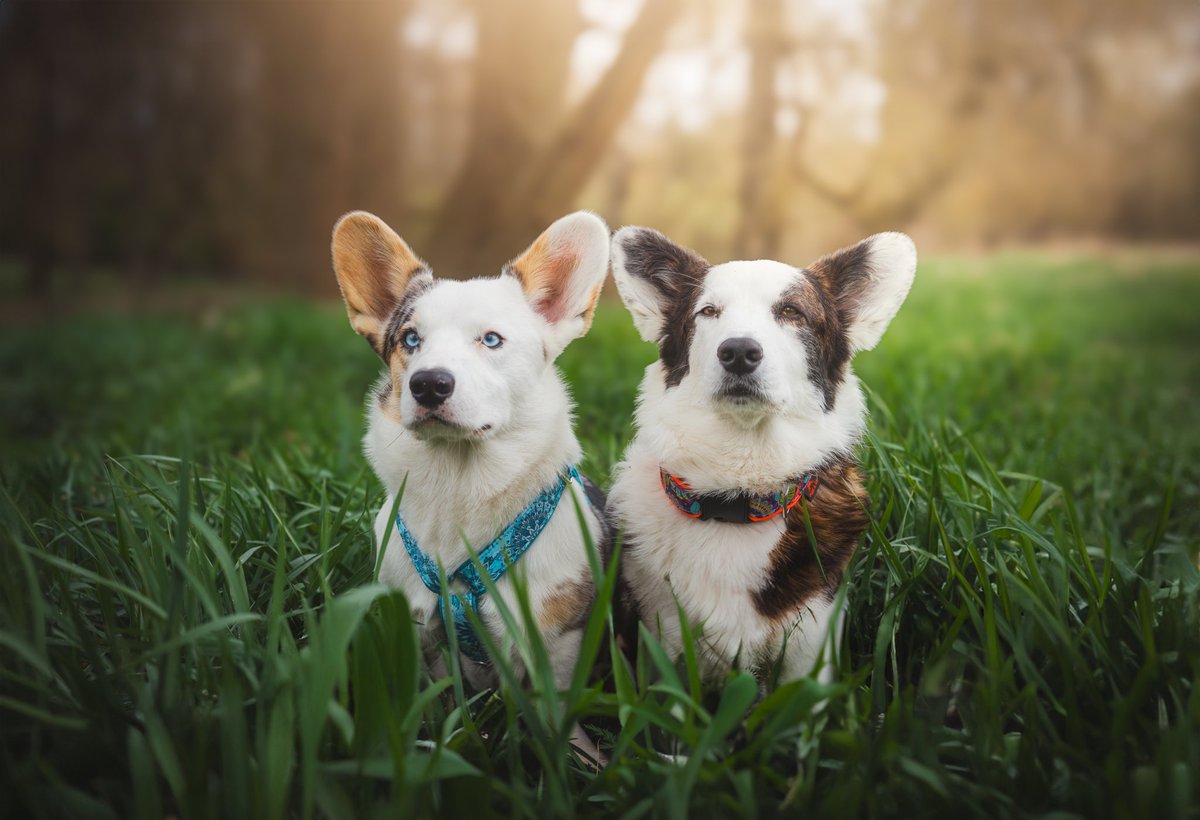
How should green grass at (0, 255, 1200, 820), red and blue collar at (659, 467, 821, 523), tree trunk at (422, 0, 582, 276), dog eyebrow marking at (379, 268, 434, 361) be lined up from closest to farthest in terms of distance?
green grass at (0, 255, 1200, 820)
red and blue collar at (659, 467, 821, 523)
dog eyebrow marking at (379, 268, 434, 361)
tree trunk at (422, 0, 582, 276)

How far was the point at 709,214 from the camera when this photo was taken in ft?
34.1

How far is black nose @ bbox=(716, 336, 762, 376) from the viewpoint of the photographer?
6.29ft

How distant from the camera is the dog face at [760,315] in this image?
196 centimetres

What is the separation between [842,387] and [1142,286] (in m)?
11.3

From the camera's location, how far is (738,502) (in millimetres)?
2037

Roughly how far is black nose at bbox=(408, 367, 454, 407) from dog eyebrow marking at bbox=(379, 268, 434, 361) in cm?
27

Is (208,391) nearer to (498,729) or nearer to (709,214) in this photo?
(498,729)

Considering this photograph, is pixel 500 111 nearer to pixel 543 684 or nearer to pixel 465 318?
pixel 465 318

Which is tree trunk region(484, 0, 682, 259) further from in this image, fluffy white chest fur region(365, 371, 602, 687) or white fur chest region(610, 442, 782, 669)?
white fur chest region(610, 442, 782, 669)

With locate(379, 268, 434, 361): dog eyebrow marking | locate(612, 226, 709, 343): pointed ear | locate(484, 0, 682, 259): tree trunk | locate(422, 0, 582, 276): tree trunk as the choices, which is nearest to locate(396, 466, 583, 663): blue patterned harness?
locate(379, 268, 434, 361): dog eyebrow marking

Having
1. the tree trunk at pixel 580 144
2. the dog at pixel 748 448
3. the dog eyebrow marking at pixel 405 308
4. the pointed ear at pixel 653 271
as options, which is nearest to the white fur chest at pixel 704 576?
the dog at pixel 748 448

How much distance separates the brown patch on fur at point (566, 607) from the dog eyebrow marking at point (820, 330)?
0.78m

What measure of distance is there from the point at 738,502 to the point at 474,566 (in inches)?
26.2

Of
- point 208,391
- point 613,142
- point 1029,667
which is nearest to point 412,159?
point 613,142
